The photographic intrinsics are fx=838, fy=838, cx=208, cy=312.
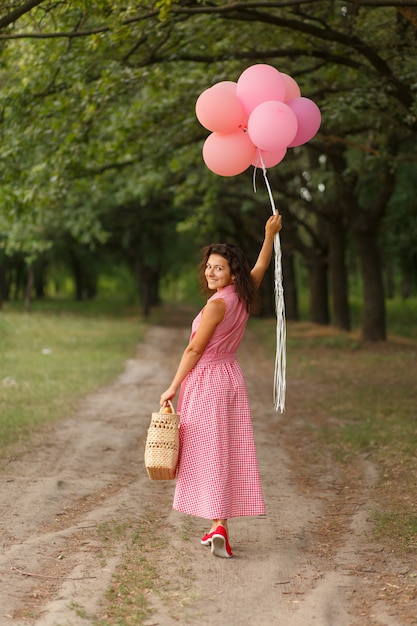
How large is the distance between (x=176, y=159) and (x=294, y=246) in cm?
1261

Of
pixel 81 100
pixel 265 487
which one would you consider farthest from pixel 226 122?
pixel 81 100

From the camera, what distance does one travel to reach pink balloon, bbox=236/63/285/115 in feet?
20.6

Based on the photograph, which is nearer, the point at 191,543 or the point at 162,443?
the point at 162,443

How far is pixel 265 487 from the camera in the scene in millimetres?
7746

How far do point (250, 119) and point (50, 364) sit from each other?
40.0 ft

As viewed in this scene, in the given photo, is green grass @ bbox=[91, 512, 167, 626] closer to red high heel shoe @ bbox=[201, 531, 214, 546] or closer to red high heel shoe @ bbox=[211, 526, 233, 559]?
red high heel shoe @ bbox=[201, 531, 214, 546]

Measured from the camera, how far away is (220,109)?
6.14 m

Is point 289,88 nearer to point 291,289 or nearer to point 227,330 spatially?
point 227,330

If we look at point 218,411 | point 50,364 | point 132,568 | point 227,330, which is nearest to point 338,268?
point 50,364

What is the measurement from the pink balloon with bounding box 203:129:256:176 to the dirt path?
2.75m

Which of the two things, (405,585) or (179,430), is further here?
(179,430)

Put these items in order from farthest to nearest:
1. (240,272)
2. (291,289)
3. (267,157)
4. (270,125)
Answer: (291,289), (267,157), (270,125), (240,272)

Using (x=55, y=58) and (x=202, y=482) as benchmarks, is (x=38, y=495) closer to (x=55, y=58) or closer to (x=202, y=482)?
(x=202, y=482)

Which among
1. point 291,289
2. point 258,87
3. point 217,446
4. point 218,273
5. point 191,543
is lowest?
point 191,543
